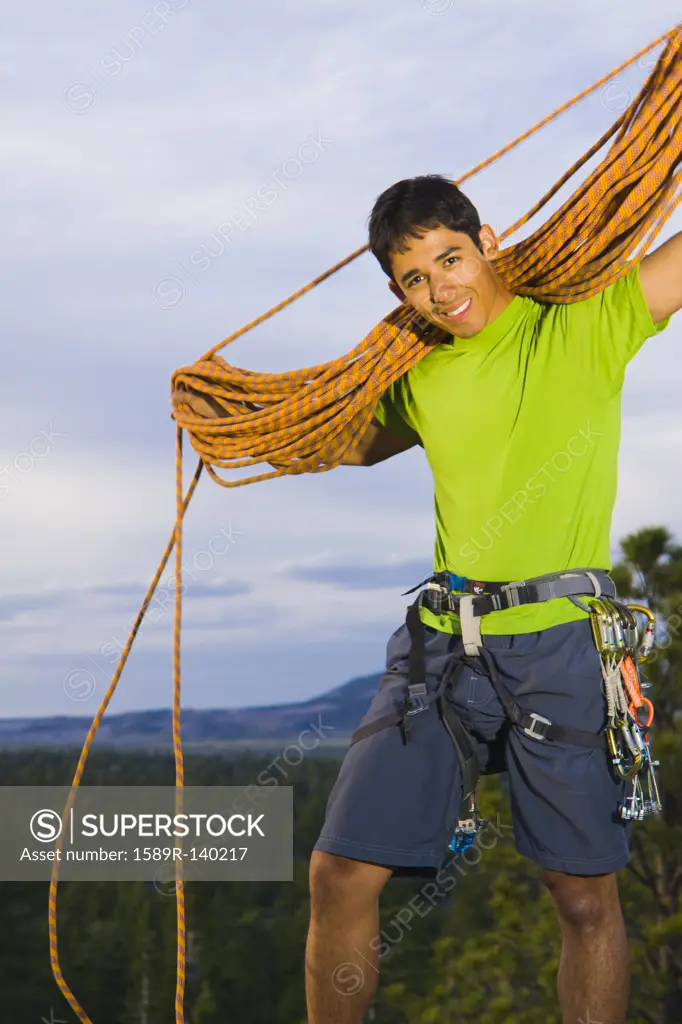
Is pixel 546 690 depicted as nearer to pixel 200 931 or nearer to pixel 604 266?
pixel 604 266

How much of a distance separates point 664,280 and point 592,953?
4.29 ft

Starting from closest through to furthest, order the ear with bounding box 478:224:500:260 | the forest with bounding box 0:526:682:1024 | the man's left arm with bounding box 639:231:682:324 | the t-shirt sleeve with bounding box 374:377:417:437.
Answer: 1. the man's left arm with bounding box 639:231:682:324
2. the ear with bounding box 478:224:500:260
3. the t-shirt sleeve with bounding box 374:377:417:437
4. the forest with bounding box 0:526:682:1024

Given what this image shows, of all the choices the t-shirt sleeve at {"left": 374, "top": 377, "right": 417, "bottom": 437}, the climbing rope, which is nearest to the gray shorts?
the climbing rope

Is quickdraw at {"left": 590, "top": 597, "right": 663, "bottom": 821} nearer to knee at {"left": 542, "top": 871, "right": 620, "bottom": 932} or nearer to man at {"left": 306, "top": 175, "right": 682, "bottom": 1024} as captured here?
man at {"left": 306, "top": 175, "right": 682, "bottom": 1024}

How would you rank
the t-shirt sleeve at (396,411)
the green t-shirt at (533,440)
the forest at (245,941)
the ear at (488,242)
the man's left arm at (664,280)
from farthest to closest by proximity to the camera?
the forest at (245,941)
the t-shirt sleeve at (396,411)
the ear at (488,242)
the green t-shirt at (533,440)
the man's left arm at (664,280)

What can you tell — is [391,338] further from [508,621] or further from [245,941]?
[245,941]

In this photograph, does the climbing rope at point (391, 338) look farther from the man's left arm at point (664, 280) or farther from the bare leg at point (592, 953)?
the bare leg at point (592, 953)

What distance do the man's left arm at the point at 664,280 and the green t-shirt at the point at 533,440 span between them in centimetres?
3

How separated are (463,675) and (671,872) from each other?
9.80 meters

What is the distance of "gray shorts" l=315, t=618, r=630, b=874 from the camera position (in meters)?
2.35

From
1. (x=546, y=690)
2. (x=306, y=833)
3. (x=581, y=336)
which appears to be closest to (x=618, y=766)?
(x=546, y=690)

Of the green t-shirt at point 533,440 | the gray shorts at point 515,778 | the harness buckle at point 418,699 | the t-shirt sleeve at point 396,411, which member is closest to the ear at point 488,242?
the green t-shirt at point 533,440

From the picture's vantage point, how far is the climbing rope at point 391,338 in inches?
93.9

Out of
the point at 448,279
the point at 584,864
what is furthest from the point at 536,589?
the point at 448,279
